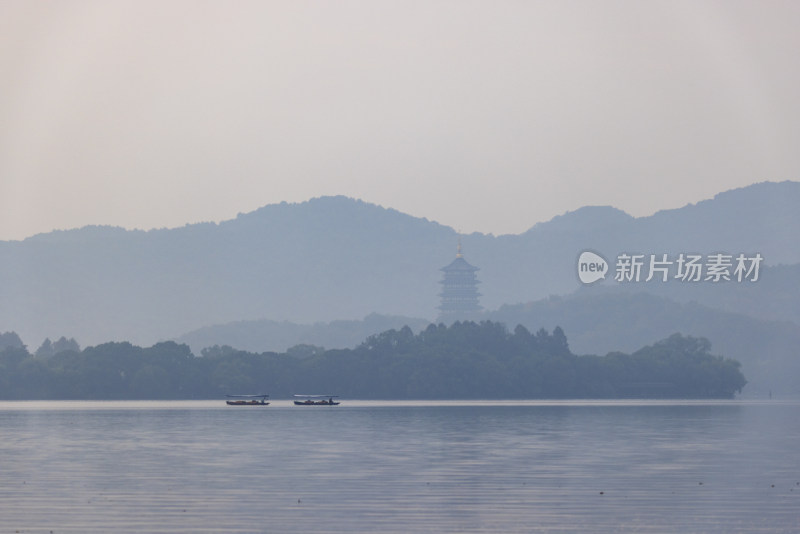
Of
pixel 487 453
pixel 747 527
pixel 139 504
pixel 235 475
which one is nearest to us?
pixel 747 527

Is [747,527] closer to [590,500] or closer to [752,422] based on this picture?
[590,500]

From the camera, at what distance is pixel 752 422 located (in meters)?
116

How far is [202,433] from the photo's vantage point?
306 ft

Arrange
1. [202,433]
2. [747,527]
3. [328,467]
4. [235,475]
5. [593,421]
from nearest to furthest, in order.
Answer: [747,527] → [235,475] → [328,467] → [202,433] → [593,421]

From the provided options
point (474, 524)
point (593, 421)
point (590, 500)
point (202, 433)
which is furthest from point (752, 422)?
point (474, 524)

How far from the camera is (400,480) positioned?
54.0 metres

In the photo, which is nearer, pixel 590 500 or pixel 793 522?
pixel 793 522

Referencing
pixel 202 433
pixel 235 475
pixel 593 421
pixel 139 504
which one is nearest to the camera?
pixel 139 504

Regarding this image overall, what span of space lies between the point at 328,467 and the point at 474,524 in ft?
69.9

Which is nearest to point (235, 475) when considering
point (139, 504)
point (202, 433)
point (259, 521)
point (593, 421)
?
point (139, 504)

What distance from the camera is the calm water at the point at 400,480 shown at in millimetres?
41250

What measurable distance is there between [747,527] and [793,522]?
197 centimetres

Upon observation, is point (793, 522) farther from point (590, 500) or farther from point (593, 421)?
point (593, 421)

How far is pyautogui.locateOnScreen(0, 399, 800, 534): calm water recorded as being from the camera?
41.2m
